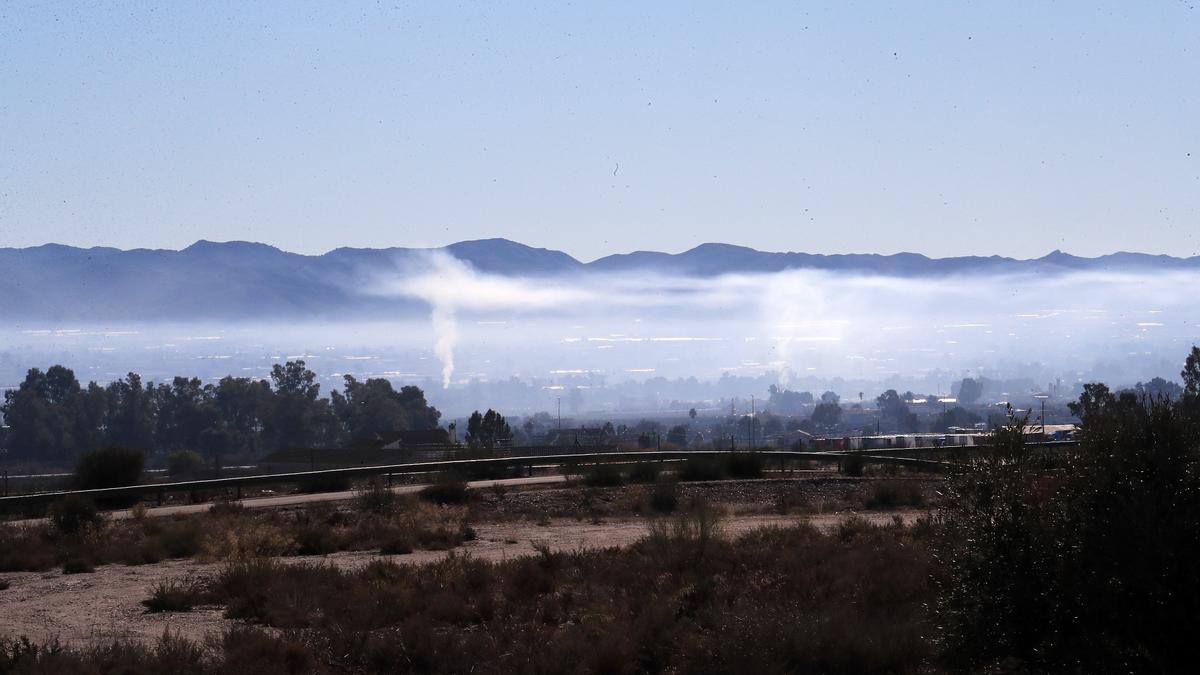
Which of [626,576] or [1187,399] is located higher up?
[1187,399]

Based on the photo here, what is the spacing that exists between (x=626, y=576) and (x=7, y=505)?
81.4 feet

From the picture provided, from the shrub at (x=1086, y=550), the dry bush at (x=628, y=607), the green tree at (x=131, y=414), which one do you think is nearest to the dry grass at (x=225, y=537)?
the dry bush at (x=628, y=607)

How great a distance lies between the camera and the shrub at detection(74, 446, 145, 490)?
4406 cm

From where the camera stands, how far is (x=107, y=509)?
37094 millimetres

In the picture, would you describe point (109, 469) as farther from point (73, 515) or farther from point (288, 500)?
point (73, 515)

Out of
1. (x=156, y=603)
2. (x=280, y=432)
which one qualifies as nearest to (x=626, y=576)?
(x=156, y=603)

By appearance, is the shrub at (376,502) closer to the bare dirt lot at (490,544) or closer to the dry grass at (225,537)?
the dry grass at (225,537)

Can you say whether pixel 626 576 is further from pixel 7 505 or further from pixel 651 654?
pixel 7 505

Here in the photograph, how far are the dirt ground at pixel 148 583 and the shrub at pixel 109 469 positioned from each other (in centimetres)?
1988

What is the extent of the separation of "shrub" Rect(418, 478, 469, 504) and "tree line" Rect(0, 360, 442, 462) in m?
106

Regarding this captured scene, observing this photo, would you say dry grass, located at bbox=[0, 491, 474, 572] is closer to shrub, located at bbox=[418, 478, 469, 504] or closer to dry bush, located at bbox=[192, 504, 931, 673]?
shrub, located at bbox=[418, 478, 469, 504]

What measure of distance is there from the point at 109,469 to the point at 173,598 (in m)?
28.3

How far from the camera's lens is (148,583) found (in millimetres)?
21109

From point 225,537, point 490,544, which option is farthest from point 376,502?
point 490,544
